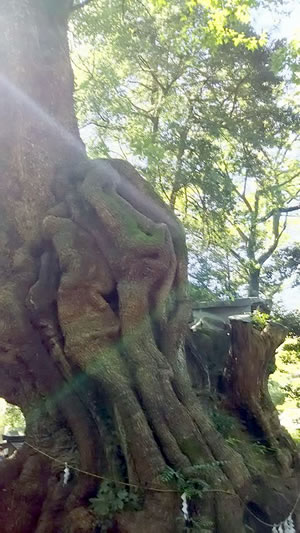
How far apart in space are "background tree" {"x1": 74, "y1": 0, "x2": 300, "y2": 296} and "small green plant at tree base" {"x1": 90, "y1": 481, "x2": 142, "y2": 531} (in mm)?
5914

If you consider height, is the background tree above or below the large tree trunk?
above

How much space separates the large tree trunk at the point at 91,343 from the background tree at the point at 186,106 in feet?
12.1

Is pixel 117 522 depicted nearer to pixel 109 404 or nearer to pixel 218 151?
pixel 109 404

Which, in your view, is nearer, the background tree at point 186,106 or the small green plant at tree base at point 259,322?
the small green plant at tree base at point 259,322

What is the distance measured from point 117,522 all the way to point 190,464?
66cm

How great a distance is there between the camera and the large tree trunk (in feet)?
12.5

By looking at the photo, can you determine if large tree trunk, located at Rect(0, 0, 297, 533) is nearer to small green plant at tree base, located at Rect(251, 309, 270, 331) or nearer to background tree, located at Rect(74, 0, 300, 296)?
small green plant at tree base, located at Rect(251, 309, 270, 331)

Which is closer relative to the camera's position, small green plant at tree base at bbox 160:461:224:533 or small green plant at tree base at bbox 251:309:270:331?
small green plant at tree base at bbox 160:461:224:533

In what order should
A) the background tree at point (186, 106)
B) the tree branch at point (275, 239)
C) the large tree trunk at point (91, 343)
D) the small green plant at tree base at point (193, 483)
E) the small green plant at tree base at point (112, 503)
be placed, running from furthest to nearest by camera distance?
the tree branch at point (275, 239), the background tree at point (186, 106), the large tree trunk at point (91, 343), the small green plant at tree base at point (112, 503), the small green plant at tree base at point (193, 483)

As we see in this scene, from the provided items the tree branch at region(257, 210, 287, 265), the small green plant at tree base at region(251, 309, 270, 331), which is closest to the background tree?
the small green plant at tree base at region(251, 309, 270, 331)

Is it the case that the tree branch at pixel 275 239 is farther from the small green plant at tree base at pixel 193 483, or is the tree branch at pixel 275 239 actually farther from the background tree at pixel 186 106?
the small green plant at tree base at pixel 193 483

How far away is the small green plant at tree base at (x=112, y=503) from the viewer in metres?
3.52

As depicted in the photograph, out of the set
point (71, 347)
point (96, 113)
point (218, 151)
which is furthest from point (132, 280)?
point (96, 113)

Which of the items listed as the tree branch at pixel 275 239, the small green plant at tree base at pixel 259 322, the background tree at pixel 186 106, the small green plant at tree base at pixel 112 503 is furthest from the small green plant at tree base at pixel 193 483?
the tree branch at pixel 275 239
